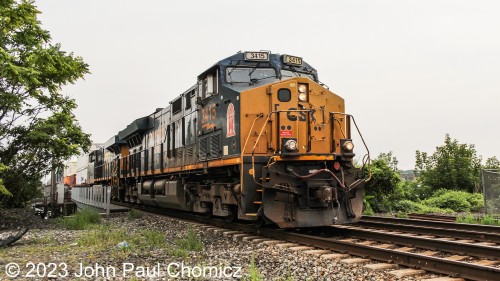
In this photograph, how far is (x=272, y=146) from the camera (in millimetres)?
8766

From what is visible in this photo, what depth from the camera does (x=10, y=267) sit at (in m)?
6.38

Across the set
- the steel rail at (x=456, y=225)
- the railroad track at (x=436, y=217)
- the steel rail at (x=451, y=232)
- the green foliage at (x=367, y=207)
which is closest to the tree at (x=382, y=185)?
the green foliage at (x=367, y=207)

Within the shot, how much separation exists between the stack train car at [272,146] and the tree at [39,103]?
11.1 ft

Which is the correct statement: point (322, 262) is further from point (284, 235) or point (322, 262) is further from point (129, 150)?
point (129, 150)

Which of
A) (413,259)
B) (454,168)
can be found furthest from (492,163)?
(413,259)

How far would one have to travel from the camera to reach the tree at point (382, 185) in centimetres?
1642

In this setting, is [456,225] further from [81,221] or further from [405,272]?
[81,221]

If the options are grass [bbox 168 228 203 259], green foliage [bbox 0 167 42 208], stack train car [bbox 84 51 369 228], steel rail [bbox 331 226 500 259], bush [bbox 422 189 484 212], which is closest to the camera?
steel rail [bbox 331 226 500 259]

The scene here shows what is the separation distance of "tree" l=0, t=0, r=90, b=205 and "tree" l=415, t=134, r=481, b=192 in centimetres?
1743

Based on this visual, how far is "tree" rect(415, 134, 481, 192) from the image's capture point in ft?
72.0

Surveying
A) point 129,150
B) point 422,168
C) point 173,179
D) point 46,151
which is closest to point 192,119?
point 173,179
